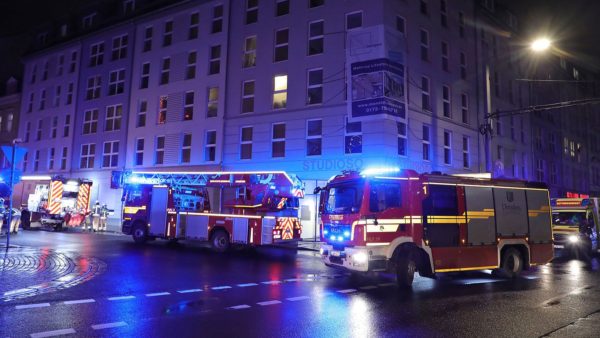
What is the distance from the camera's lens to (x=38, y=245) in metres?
17.3

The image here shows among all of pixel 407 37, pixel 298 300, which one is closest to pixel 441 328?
pixel 298 300

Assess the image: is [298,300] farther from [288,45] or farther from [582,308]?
[288,45]

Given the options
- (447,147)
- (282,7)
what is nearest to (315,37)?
(282,7)

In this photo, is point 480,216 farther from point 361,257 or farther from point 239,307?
point 239,307

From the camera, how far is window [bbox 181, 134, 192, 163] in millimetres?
28484

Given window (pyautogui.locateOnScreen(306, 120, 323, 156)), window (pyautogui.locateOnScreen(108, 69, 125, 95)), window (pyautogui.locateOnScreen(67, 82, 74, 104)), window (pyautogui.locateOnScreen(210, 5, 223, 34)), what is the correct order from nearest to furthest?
1. window (pyautogui.locateOnScreen(306, 120, 323, 156))
2. window (pyautogui.locateOnScreen(210, 5, 223, 34))
3. window (pyautogui.locateOnScreen(108, 69, 125, 95))
4. window (pyautogui.locateOnScreen(67, 82, 74, 104))

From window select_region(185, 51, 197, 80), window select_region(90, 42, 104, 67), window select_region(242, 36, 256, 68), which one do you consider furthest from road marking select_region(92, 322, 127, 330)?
window select_region(90, 42, 104, 67)

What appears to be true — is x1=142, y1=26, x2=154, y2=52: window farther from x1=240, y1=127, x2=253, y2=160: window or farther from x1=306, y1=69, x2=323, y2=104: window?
x1=306, y1=69, x2=323, y2=104: window

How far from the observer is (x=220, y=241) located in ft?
58.0

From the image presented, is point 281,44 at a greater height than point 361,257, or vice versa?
point 281,44

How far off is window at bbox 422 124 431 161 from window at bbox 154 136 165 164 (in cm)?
1728

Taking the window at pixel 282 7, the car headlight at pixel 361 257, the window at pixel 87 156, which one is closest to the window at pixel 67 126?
the window at pixel 87 156

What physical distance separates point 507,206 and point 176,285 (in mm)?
9377

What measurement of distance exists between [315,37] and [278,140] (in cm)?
614
